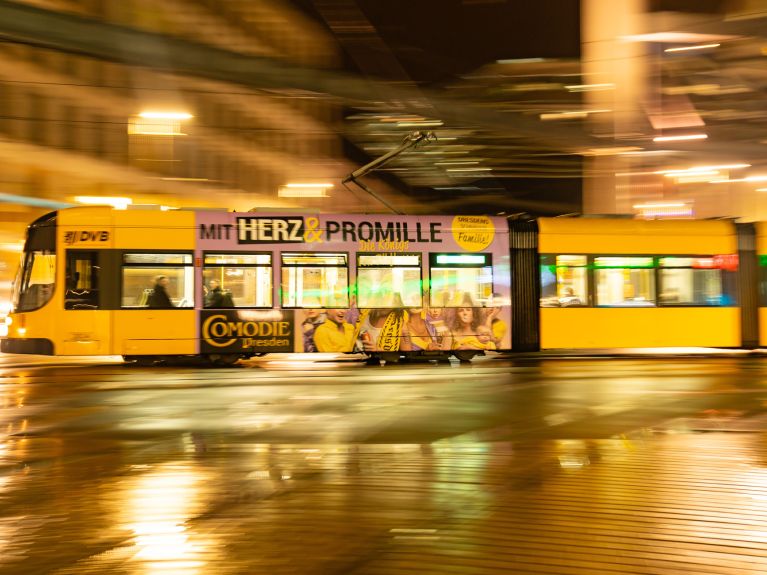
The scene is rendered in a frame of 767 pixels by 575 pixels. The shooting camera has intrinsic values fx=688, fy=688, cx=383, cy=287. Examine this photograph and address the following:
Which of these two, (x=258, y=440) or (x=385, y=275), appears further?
(x=385, y=275)

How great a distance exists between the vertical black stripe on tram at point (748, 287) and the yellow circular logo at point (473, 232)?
6.30m

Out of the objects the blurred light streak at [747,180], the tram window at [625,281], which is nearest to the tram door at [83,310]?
the tram window at [625,281]

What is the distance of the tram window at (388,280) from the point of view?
14984 millimetres

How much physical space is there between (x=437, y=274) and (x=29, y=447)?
31.6ft

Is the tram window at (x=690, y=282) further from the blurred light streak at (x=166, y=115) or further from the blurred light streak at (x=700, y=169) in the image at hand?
the blurred light streak at (x=166, y=115)

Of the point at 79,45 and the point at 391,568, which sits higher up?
the point at 79,45

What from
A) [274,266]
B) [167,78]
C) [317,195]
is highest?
[167,78]

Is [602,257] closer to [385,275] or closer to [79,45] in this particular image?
[385,275]

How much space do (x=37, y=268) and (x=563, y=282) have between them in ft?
37.7

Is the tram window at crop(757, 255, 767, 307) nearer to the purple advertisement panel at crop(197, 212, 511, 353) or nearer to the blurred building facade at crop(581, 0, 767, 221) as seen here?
the blurred building facade at crop(581, 0, 767, 221)

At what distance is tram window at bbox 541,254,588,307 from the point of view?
15.8 meters

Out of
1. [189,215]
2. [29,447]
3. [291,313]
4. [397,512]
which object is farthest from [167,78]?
[397,512]

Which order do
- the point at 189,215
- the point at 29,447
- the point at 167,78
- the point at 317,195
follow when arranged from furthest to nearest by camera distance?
the point at 317,195 < the point at 167,78 < the point at 189,215 < the point at 29,447

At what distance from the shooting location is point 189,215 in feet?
47.9
